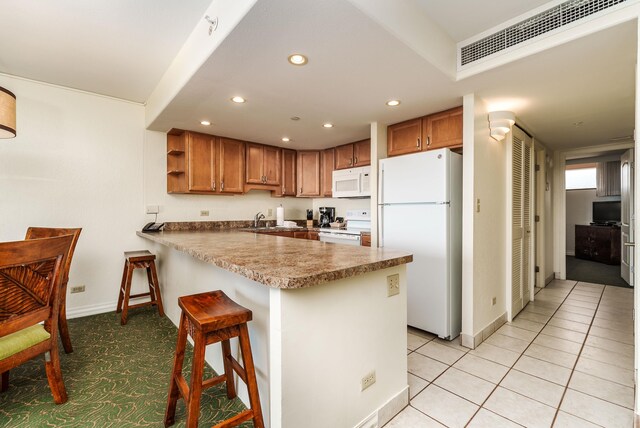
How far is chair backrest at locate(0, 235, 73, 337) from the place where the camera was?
55.3 inches

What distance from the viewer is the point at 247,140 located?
4164 mm

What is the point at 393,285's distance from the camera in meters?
1.64

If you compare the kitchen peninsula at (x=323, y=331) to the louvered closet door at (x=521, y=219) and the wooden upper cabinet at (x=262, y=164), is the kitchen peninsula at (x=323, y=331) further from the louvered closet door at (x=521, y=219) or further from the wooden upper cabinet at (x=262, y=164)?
the wooden upper cabinet at (x=262, y=164)

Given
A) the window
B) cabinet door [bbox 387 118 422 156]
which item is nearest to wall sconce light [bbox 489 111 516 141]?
cabinet door [bbox 387 118 422 156]

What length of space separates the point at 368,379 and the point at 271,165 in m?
3.55

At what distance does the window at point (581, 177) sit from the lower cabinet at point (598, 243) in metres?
1.17

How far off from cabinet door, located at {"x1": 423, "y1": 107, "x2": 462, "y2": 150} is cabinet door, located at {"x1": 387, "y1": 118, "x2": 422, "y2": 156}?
9 centimetres

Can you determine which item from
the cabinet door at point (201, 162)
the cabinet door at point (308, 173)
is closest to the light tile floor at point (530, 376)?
the cabinet door at point (308, 173)

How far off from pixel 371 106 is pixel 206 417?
8.87 ft

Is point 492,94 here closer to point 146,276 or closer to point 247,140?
point 247,140

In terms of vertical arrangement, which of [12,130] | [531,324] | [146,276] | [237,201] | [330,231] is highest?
[12,130]

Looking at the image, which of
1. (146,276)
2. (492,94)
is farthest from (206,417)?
(492,94)

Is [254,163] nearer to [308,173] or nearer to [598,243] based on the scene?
[308,173]

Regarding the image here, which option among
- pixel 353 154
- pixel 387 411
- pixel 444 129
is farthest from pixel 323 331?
pixel 353 154
